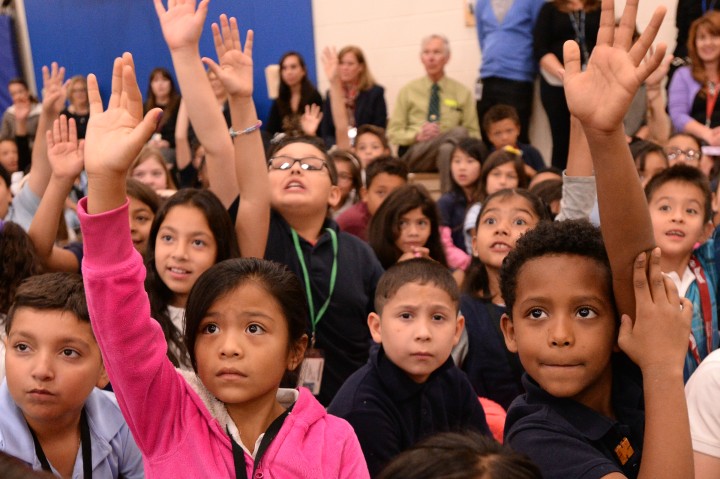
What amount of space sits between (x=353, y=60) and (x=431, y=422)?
4919 millimetres

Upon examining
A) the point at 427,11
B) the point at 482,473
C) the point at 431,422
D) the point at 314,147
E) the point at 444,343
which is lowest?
the point at 431,422

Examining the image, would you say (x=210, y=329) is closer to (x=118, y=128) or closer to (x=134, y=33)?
(x=118, y=128)

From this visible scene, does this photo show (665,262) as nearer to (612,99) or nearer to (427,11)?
(612,99)

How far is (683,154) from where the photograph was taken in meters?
4.34

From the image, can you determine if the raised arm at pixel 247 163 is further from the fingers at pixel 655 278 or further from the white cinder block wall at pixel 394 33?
the white cinder block wall at pixel 394 33

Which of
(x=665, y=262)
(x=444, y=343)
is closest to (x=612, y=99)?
(x=444, y=343)

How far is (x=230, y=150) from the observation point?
2.60m

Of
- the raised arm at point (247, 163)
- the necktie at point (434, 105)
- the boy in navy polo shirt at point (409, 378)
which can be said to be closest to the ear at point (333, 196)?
the raised arm at point (247, 163)

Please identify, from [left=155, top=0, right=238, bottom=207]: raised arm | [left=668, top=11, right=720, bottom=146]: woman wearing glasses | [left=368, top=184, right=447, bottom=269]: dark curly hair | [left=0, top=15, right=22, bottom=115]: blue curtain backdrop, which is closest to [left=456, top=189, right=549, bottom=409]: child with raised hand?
[left=368, top=184, right=447, bottom=269]: dark curly hair

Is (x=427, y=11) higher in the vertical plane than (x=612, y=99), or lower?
higher

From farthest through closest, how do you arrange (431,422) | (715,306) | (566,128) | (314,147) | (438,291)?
(566,128) → (314,147) → (715,306) → (438,291) → (431,422)

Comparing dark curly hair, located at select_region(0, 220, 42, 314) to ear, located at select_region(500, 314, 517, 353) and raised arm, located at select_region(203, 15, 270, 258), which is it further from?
ear, located at select_region(500, 314, 517, 353)

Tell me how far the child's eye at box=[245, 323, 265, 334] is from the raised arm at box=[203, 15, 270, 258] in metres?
0.97

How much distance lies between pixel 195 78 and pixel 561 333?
5.03 ft
